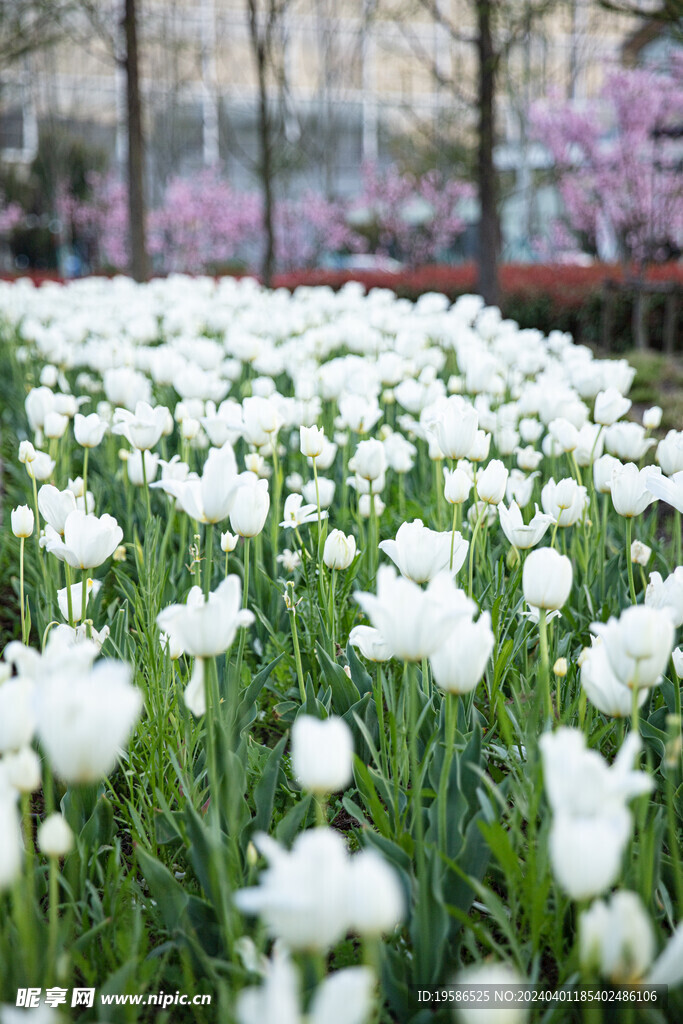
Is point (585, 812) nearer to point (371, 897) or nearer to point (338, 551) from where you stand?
point (371, 897)

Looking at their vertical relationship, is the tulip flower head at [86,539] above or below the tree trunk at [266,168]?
below

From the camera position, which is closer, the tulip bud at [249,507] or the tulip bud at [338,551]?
the tulip bud at [249,507]

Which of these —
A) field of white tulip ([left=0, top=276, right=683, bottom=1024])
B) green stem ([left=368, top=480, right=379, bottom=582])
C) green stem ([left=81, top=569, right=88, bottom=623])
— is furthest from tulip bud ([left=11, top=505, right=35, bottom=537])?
green stem ([left=368, top=480, right=379, bottom=582])

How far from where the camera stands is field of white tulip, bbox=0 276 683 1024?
32.6 inches

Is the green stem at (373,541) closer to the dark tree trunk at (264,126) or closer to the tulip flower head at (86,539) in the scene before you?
the tulip flower head at (86,539)

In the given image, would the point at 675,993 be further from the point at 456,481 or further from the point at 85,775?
the point at 456,481

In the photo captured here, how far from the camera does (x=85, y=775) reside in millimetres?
858

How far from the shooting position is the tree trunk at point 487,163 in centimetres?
714

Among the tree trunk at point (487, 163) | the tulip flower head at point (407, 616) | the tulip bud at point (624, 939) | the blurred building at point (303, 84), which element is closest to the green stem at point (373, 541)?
the tulip flower head at point (407, 616)

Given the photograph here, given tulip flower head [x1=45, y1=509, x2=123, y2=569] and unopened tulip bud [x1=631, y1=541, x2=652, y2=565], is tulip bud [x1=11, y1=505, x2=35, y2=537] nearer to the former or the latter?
tulip flower head [x1=45, y1=509, x2=123, y2=569]

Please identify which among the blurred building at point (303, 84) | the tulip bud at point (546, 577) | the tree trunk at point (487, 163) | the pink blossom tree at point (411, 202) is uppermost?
the blurred building at point (303, 84)

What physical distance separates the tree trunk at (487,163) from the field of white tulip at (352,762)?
522 cm

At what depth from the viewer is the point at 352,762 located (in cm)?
153

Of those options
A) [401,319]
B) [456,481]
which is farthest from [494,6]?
[456,481]
